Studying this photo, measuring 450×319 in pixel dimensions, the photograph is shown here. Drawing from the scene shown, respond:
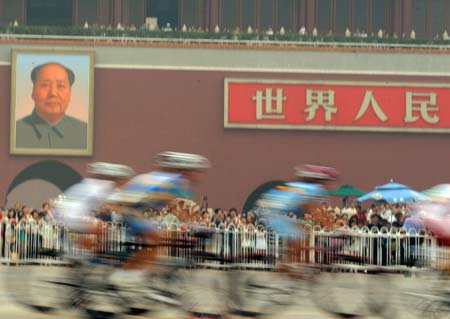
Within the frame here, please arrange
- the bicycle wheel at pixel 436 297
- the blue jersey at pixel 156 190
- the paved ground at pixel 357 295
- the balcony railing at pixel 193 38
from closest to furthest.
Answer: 1. the blue jersey at pixel 156 190
2. the bicycle wheel at pixel 436 297
3. the paved ground at pixel 357 295
4. the balcony railing at pixel 193 38

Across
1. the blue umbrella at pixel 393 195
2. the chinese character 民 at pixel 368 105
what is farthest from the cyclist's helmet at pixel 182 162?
the chinese character 民 at pixel 368 105

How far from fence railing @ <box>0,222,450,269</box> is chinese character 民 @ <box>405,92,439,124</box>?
10.0 m

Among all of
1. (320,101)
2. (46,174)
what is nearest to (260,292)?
(320,101)

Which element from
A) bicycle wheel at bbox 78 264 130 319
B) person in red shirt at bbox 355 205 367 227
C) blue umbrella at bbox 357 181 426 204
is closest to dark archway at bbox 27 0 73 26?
blue umbrella at bbox 357 181 426 204

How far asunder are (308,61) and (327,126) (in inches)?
72.6

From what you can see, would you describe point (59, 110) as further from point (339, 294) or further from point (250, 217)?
point (339, 294)

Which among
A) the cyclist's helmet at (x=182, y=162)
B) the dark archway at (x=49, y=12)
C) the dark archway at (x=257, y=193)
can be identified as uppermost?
the dark archway at (x=49, y=12)

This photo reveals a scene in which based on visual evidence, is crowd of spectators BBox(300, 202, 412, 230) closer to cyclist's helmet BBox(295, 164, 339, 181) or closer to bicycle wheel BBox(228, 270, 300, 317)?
cyclist's helmet BBox(295, 164, 339, 181)

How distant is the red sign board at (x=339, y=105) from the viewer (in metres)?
32.3

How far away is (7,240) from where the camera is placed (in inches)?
937

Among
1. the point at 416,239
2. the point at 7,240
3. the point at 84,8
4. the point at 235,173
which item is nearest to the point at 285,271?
the point at 416,239

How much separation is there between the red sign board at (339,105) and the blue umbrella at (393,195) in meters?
3.16

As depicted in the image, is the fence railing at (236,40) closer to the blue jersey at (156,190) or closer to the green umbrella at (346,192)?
the green umbrella at (346,192)

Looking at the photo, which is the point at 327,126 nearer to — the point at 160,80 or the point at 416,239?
the point at 160,80
